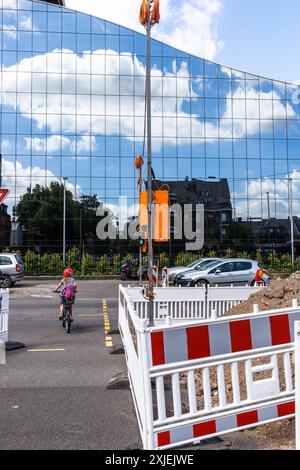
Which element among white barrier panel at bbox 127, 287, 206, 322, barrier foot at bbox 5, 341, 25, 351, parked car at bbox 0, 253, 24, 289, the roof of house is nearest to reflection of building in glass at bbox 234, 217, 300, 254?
the roof of house

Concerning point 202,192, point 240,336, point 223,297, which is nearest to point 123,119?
point 202,192

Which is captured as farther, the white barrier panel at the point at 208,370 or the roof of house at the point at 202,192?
the roof of house at the point at 202,192

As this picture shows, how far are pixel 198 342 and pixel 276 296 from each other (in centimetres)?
439

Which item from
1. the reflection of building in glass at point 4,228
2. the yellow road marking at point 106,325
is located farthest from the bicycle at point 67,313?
the reflection of building in glass at point 4,228

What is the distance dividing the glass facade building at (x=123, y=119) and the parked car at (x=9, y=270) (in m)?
13.8

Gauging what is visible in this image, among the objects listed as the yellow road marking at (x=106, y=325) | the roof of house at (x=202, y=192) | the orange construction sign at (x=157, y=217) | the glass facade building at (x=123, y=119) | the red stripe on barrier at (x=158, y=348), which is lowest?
the yellow road marking at (x=106, y=325)

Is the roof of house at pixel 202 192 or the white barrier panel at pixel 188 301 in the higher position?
the roof of house at pixel 202 192

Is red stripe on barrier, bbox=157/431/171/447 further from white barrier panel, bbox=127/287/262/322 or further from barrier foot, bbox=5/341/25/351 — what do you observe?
white barrier panel, bbox=127/287/262/322

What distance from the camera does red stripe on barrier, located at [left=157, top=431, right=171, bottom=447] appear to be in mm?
3600

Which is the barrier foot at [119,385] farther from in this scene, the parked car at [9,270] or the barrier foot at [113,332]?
the parked car at [9,270]

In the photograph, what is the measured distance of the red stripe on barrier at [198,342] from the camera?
3.80m

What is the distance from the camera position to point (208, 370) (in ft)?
12.8
